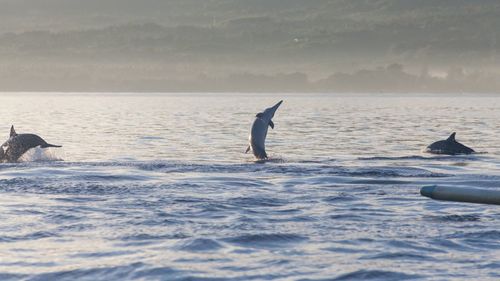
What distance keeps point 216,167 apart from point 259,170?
5.75ft

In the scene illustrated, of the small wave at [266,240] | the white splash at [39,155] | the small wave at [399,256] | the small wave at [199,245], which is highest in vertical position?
the white splash at [39,155]

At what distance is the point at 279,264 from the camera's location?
43.9 ft

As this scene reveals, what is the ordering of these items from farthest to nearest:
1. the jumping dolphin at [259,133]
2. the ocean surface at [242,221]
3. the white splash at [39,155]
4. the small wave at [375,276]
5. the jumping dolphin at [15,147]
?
the white splash at [39,155]
the jumping dolphin at [259,133]
the jumping dolphin at [15,147]
the ocean surface at [242,221]
the small wave at [375,276]

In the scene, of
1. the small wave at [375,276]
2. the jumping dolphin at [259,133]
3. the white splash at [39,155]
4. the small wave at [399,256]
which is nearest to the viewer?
the small wave at [375,276]

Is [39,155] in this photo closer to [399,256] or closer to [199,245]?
[199,245]

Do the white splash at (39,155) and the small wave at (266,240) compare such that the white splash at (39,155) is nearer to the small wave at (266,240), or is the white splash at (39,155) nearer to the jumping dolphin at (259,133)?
the jumping dolphin at (259,133)

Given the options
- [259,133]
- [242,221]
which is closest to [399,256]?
[242,221]

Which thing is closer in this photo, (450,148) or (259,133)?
(259,133)

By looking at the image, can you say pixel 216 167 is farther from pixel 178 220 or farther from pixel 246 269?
pixel 246 269

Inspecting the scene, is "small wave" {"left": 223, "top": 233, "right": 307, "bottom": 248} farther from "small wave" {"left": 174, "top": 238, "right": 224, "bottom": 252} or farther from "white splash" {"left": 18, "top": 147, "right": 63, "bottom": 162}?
"white splash" {"left": 18, "top": 147, "right": 63, "bottom": 162}

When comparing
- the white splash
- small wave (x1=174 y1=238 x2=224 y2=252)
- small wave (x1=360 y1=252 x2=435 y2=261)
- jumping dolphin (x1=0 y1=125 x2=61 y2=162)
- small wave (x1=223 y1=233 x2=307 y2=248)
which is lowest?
small wave (x1=360 y1=252 x2=435 y2=261)

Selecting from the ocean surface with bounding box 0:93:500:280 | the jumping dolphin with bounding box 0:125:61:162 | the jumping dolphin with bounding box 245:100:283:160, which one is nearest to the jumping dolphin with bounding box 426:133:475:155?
the ocean surface with bounding box 0:93:500:280

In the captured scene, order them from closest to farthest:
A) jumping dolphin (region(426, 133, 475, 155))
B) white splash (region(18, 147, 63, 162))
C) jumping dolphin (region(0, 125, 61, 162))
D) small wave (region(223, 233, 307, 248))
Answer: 1. small wave (region(223, 233, 307, 248))
2. jumping dolphin (region(0, 125, 61, 162))
3. white splash (region(18, 147, 63, 162))
4. jumping dolphin (region(426, 133, 475, 155))

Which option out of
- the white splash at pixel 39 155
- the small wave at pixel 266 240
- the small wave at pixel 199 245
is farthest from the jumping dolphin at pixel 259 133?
the small wave at pixel 199 245
